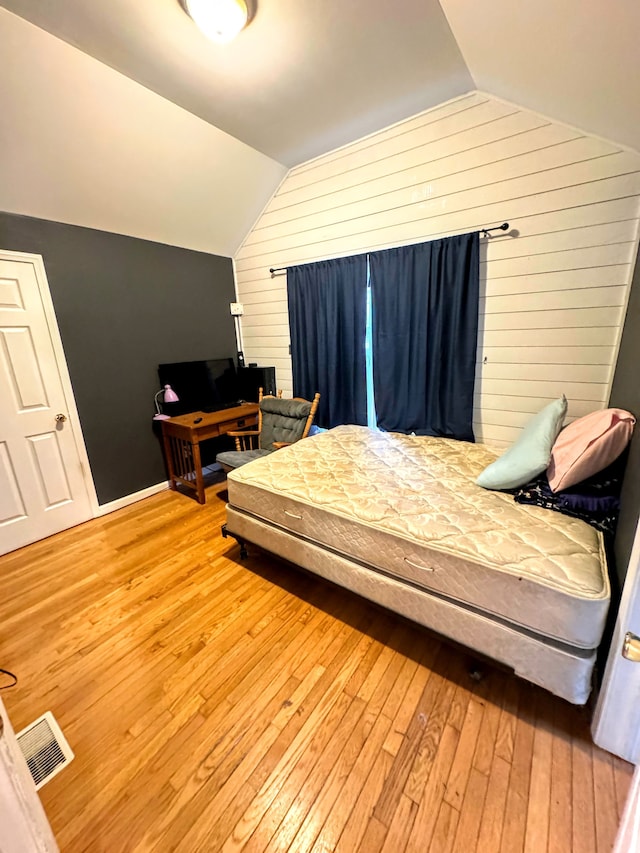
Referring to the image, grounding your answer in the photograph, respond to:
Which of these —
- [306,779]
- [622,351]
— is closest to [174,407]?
[306,779]

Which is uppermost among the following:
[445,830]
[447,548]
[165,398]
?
[165,398]

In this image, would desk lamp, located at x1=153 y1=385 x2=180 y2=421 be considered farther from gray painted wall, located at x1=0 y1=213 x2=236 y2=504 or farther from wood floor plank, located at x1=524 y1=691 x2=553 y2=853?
wood floor plank, located at x1=524 y1=691 x2=553 y2=853

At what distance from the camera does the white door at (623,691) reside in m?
1.03

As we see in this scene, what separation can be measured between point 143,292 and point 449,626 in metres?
3.43

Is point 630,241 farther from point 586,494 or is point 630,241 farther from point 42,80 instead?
point 42,80

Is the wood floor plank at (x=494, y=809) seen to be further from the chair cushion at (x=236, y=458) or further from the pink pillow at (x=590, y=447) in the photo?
the chair cushion at (x=236, y=458)

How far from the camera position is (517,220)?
2186mm

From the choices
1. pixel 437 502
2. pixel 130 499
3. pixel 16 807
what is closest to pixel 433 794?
pixel 437 502

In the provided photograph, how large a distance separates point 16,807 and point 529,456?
79.5 inches

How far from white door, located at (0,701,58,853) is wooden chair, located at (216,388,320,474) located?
225 cm

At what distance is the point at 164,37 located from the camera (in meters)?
1.67

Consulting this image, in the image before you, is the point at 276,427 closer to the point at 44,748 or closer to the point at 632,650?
the point at 44,748

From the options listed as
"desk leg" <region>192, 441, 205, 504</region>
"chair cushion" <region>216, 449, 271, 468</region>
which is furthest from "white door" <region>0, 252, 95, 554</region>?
"chair cushion" <region>216, 449, 271, 468</region>

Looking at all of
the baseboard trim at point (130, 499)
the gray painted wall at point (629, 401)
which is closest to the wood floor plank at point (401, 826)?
the gray painted wall at point (629, 401)
